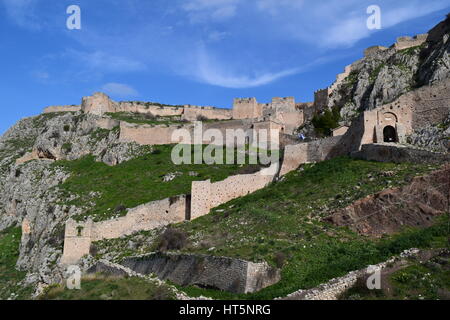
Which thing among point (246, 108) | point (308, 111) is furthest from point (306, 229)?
point (246, 108)

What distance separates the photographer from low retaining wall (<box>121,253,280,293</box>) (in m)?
18.6

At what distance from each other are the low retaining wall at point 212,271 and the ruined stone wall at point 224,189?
7.21m

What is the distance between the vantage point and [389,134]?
3072cm

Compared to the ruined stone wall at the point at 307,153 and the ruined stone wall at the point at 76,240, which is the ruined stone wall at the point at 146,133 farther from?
the ruined stone wall at the point at 307,153

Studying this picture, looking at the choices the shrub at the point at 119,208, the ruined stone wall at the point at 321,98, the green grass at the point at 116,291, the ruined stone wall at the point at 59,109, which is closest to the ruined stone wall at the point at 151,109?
the ruined stone wall at the point at 59,109

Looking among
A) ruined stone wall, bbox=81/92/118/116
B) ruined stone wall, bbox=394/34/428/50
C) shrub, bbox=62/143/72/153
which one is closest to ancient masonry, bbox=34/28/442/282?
shrub, bbox=62/143/72/153

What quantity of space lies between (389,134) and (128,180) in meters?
22.5

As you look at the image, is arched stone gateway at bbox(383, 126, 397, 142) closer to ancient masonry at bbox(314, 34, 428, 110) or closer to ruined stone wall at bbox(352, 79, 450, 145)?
ruined stone wall at bbox(352, 79, 450, 145)

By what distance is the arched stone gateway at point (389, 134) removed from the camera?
99.5ft

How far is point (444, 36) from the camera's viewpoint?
140 feet

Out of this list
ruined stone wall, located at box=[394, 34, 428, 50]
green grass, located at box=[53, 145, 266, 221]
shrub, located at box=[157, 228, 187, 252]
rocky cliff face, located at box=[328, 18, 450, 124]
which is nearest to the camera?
shrub, located at box=[157, 228, 187, 252]

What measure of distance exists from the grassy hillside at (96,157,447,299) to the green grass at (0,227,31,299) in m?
6.04

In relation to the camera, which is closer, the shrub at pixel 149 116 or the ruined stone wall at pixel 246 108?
the ruined stone wall at pixel 246 108
